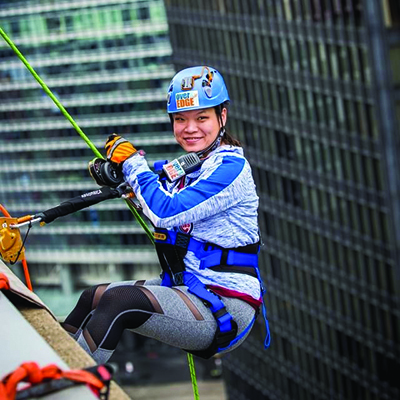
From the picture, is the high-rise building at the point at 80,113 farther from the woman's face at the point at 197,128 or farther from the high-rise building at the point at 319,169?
the woman's face at the point at 197,128

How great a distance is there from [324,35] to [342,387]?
2315 cm

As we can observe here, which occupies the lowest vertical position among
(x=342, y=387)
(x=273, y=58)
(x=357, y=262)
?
(x=342, y=387)

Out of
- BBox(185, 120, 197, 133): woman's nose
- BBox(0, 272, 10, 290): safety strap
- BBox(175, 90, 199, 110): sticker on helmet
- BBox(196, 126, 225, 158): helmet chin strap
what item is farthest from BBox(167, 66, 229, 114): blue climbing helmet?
BBox(0, 272, 10, 290): safety strap

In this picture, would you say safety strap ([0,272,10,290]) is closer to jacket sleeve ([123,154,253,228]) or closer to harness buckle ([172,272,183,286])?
jacket sleeve ([123,154,253,228])

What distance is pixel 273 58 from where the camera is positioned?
6844 cm

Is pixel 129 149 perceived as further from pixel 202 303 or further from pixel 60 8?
pixel 60 8

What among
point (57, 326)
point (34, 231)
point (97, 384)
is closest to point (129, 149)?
point (57, 326)

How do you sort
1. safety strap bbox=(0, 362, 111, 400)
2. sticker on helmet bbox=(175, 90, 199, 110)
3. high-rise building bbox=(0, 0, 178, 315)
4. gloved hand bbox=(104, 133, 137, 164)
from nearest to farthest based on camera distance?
1. safety strap bbox=(0, 362, 111, 400)
2. gloved hand bbox=(104, 133, 137, 164)
3. sticker on helmet bbox=(175, 90, 199, 110)
4. high-rise building bbox=(0, 0, 178, 315)

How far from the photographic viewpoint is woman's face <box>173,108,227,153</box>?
852 cm

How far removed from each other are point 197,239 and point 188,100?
97 cm

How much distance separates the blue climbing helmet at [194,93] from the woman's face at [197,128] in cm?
9

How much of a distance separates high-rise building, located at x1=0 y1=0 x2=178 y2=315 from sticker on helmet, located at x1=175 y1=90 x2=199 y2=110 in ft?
314

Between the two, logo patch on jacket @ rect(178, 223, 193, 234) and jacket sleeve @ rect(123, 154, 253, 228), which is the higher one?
jacket sleeve @ rect(123, 154, 253, 228)

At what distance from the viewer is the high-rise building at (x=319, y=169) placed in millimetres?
59800
